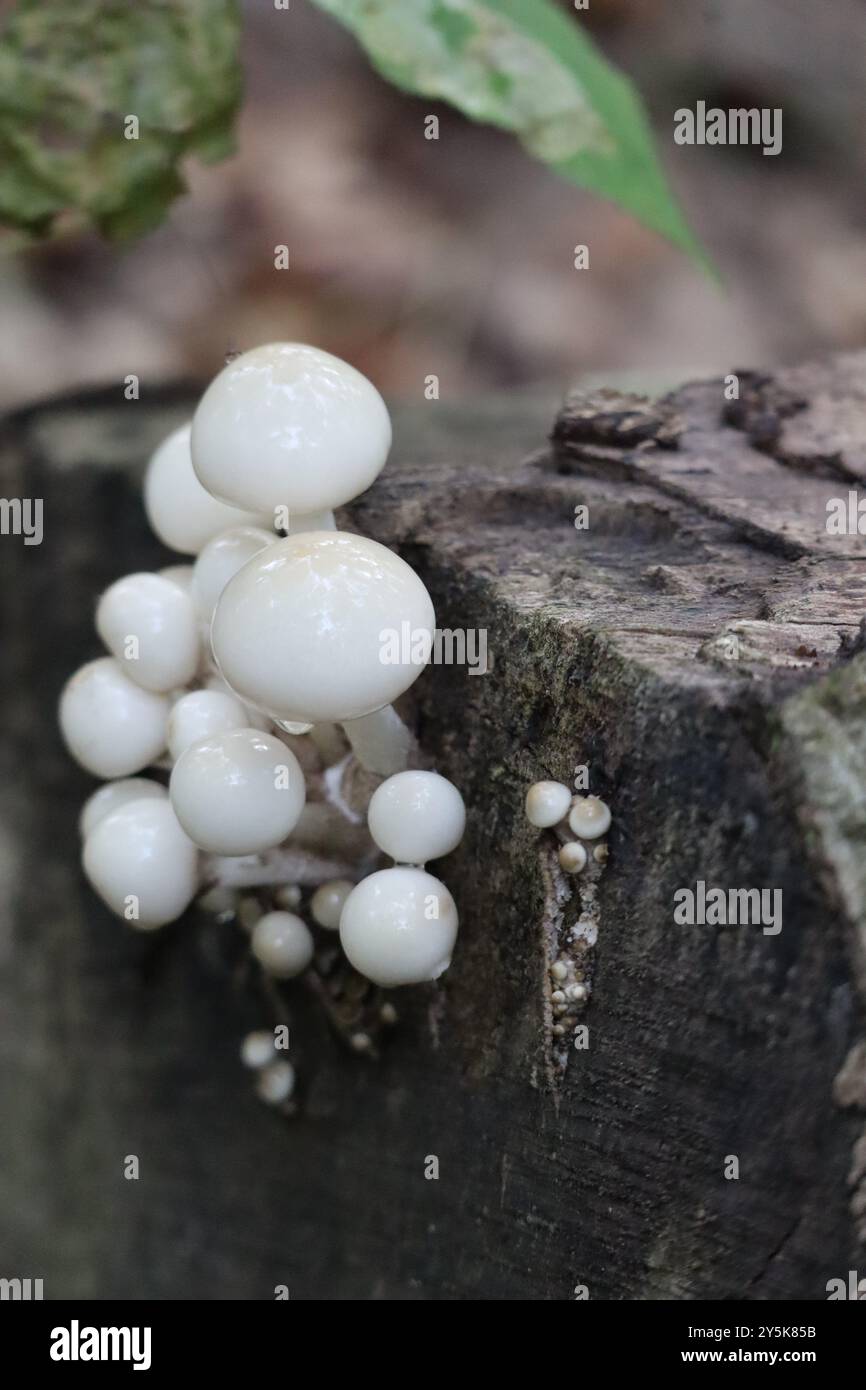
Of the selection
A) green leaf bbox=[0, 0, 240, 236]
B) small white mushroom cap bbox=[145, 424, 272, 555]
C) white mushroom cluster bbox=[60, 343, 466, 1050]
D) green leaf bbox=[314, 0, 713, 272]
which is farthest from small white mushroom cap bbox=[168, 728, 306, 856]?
green leaf bbox=[0, 0, 240, 236]

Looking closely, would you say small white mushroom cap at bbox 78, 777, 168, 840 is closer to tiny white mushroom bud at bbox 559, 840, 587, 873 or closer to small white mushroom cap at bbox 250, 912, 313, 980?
small white mushroom cap at bbox 250, 912, 313, 980

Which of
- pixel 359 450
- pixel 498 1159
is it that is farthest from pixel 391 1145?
pixel 359 450

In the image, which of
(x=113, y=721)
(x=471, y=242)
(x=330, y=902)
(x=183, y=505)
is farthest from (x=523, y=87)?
(x=471, y=242)

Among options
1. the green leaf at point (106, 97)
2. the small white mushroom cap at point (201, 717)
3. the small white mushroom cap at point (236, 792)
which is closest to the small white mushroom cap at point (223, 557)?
the small white mushroom cap at point (201, 717)

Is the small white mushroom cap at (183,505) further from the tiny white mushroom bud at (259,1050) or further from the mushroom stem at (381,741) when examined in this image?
the tiny white mushroom bud at (259,1050)

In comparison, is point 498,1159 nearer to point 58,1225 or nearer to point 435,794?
point 435,794

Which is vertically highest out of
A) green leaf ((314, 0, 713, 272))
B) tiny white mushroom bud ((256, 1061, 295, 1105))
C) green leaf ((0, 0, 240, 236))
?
green leaf ((0, 0, 240, 236))

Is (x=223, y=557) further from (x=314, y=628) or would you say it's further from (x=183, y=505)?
(x=314, y=628)
